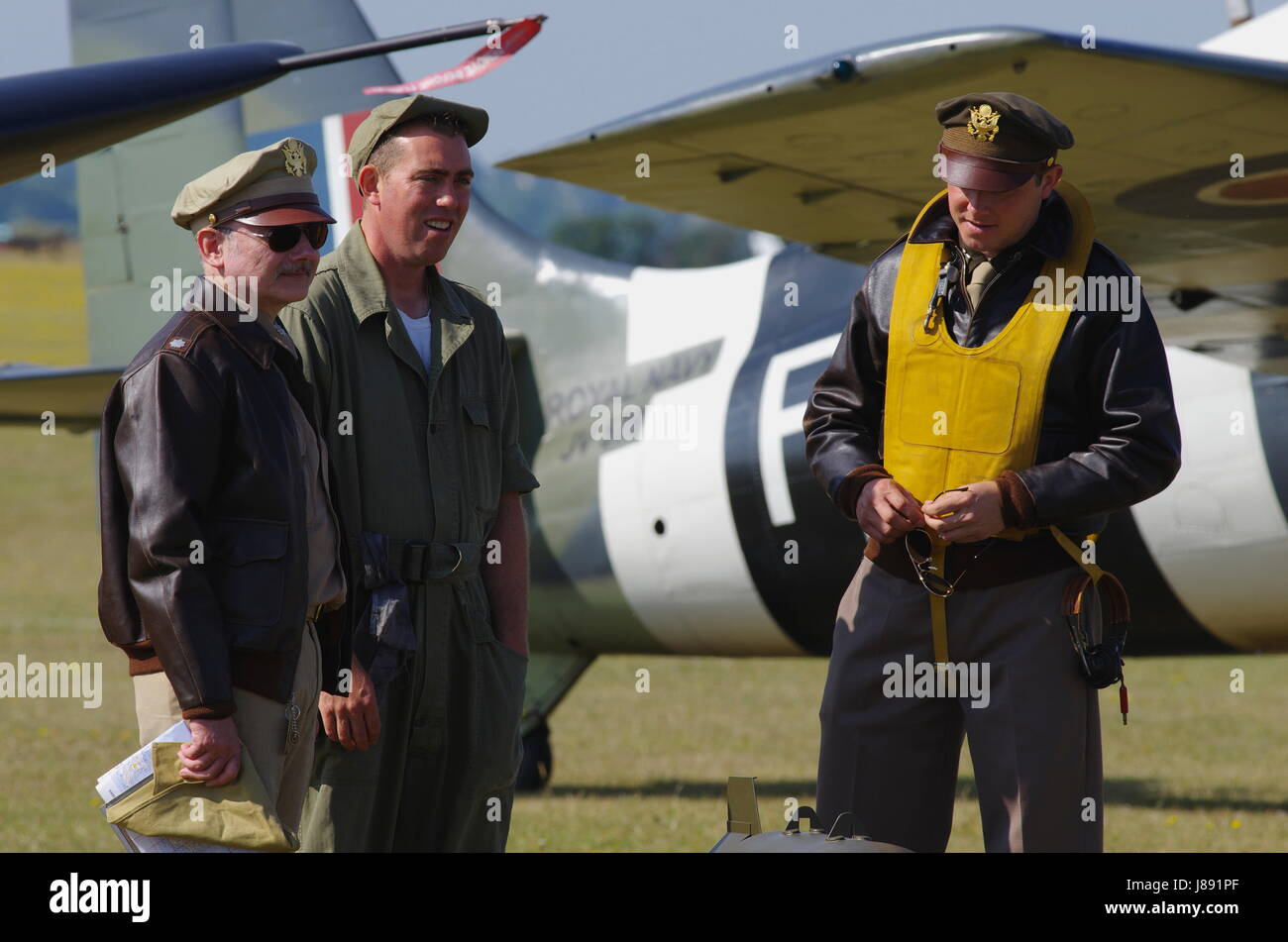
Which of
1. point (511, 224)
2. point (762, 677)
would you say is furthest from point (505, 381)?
point (762, 677)

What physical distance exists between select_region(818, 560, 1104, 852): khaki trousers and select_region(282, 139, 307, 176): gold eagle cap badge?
1.22m

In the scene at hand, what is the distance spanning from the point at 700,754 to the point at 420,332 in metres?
6.03

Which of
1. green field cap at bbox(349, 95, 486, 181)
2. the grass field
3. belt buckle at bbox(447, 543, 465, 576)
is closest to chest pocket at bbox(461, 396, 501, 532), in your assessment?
belt buckle at bbox(447, 543, 465, 576)

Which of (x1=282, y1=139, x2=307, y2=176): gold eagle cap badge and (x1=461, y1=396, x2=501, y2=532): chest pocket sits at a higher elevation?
(x1=282, y1=139, x2=307, y2=176): gold eagle cap badge

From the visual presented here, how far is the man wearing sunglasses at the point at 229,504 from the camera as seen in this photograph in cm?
→ 238

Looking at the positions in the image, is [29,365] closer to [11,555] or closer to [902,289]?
→ [902,289]

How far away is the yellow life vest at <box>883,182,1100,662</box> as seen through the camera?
2676 mm

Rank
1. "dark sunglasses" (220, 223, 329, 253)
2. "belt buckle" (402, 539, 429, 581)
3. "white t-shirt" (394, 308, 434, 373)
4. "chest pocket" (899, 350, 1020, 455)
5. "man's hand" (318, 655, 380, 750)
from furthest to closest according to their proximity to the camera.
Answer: "white t-shirt" (394, 308, 434, 373) < "belt buckle" (402, 539, 429, 581) < "man's hand" (318, 655, 380, 750) < "chest pocket" (899, 350, 1020, 455) < "dark sunglasses" (220, 223, 329, 253)

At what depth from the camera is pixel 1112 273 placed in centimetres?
271

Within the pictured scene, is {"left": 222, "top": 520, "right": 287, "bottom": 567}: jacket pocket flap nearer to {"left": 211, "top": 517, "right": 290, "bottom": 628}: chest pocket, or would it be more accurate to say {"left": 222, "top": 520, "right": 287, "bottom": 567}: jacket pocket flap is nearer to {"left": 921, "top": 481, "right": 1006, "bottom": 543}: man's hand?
{"left": 211, "top": 517, "right": 290, "bottom": 628}: chest pocket

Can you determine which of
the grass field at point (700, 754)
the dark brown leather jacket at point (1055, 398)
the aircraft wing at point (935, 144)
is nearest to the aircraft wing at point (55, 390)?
the grass field at point (700, 754)

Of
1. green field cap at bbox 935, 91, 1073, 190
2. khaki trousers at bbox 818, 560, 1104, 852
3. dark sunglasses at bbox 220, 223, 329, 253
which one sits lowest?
khaki trousers at bbox 818, 560, 1104, 852

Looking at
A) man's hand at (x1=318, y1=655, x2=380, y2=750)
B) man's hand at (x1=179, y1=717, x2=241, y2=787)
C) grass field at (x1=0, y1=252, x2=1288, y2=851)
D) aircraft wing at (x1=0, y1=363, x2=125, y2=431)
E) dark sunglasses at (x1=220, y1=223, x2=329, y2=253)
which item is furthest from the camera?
aircraft wing at (x1=0, y1=363, x2=125, y2=431)
